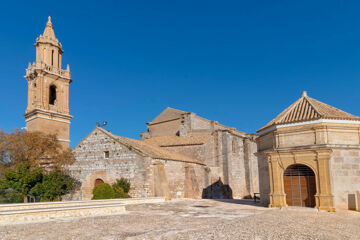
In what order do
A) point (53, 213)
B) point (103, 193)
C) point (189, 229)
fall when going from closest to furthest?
point (189, 229) → point (53, 213) → point (103, 193)

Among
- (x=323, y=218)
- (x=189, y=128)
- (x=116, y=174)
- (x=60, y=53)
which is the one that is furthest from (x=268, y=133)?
(x=60, y=53)

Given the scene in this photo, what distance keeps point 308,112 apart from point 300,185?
3818mm

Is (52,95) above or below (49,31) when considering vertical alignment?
below

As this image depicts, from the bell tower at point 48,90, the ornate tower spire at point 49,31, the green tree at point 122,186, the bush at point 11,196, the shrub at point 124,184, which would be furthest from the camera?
the ornate tower spire at point 49,31

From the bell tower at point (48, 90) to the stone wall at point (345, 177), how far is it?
30772 mm

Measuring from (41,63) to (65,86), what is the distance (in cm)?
423

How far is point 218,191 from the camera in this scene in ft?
94.5

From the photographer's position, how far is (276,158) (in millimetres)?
14633

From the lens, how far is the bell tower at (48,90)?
34.3 meters

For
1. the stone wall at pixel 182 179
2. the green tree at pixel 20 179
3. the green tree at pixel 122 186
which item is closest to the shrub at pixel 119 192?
the green tree at pixel 122 186

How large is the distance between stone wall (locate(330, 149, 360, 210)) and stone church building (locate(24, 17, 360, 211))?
0.05m

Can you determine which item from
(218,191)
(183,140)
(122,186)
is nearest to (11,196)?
(122,186)

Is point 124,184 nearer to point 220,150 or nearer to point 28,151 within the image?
point 28,151

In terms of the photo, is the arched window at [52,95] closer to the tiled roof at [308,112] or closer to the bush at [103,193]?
the bush at [103,193]
